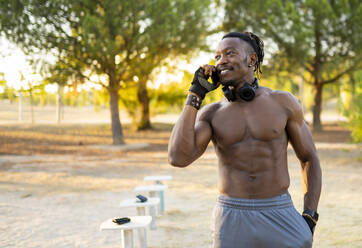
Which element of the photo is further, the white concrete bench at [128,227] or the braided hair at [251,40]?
the white concrete bench at [128,227]

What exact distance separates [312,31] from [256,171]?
68.7ft

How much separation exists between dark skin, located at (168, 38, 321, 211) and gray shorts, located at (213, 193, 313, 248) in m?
0.05

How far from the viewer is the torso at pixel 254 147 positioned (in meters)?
1.96

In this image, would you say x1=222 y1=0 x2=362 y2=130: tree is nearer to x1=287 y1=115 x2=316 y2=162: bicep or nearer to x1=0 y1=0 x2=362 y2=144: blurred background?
x1=0 y1=0 x2=362 y2=144: blurred background

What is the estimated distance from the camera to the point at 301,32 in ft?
68.5

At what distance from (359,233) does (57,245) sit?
3944 millimetres

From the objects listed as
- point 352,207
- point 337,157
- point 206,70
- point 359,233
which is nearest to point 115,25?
point 337,157

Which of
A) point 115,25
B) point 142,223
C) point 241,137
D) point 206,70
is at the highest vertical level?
point 115,25

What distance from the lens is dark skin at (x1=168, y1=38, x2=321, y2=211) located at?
6.45ft

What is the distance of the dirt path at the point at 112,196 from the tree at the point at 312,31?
709cm

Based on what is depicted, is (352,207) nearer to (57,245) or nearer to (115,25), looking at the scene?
(57,245)

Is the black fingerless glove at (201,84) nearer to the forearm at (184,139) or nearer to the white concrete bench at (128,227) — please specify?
the forearm at (184,139)

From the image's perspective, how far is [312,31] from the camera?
21297 millimetres

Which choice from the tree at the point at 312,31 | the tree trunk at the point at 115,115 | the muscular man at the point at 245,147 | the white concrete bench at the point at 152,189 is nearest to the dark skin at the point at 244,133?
the muscular man at the point at 245,147
